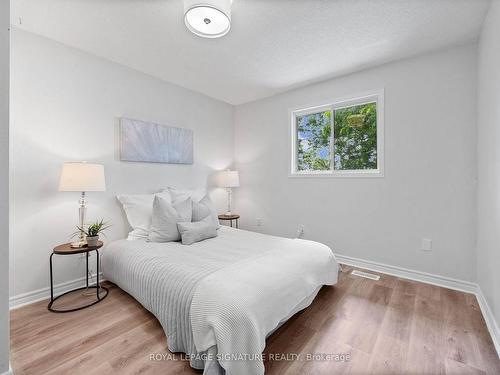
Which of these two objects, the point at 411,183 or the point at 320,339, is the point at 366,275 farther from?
the point at 320,339

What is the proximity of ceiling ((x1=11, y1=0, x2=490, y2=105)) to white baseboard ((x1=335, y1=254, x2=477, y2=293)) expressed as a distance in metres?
2.37

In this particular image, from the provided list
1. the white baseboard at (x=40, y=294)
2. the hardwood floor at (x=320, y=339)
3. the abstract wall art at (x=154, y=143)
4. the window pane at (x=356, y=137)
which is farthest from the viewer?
the window pane at (x=356, y=137)

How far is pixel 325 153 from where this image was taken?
332 cm

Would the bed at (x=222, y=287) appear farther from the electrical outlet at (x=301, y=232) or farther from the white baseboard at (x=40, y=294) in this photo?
the electrical outlet at (x=301, y=232)

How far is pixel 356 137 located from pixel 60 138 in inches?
133

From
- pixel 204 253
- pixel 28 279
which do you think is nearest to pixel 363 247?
pixel 204 253

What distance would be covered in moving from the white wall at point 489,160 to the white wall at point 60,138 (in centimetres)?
326

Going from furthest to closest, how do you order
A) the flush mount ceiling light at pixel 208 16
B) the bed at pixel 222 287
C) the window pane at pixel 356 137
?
the window pane at pixel 356 137
the flush mount ceiling light at pixel 208 16
the bed at pixel 222 287

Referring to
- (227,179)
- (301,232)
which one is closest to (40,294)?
(227,179)

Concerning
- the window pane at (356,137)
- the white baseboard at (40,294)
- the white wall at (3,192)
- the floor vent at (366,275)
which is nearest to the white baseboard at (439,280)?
the floor vent at (366,275)

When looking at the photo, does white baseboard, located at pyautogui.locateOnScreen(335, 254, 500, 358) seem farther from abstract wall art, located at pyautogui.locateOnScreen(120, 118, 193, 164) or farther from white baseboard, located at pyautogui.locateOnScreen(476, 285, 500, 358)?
abstract wall art, located at pyautogui.locateOnScreen(120, 118, 193, 164)

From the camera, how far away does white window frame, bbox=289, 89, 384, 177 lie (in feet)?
9.06

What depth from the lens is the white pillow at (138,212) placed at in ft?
8.15

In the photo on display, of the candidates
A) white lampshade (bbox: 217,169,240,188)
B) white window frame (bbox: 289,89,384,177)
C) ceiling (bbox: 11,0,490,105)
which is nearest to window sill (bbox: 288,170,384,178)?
white window frame (bbox: 289,89,384,177)
